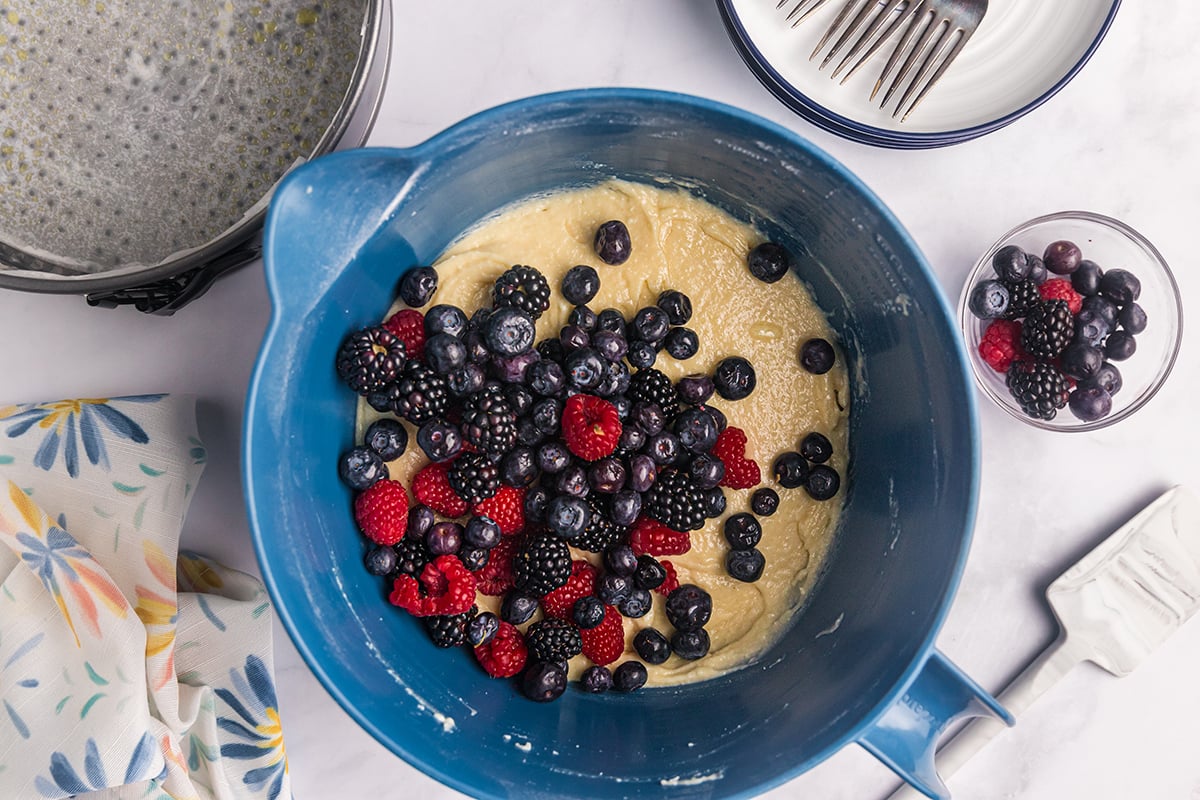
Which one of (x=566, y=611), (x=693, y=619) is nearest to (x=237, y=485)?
(x=566, y=611)

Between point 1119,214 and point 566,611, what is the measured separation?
40.6 inches

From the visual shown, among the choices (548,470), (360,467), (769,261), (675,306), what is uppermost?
(769,261)

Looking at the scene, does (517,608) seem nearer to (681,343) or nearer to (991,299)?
(681,343)

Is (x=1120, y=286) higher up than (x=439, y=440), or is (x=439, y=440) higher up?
(x=1120, y=286)

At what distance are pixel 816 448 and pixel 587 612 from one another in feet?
1.26

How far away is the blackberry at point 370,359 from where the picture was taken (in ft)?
3.61

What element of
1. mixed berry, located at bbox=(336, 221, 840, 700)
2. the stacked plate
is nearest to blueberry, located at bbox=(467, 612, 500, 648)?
mixed berry, located at bbox=(336, 221, 840, 700)

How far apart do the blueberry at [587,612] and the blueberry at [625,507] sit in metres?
0.11

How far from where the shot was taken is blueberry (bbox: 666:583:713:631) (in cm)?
121

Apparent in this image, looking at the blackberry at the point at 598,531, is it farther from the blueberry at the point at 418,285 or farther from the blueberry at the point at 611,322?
the blueberry at the point at 418,285

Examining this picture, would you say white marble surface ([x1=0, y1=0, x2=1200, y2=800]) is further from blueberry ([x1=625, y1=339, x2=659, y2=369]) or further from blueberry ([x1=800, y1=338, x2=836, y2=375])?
blueberry ([x1=625, y1=339, x2=659, y2=369])

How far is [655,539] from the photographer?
119 cm

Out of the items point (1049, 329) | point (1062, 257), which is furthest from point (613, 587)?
point (1062, 257)

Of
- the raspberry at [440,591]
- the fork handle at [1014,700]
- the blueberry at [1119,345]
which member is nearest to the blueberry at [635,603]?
the raspberry at [440,591]
